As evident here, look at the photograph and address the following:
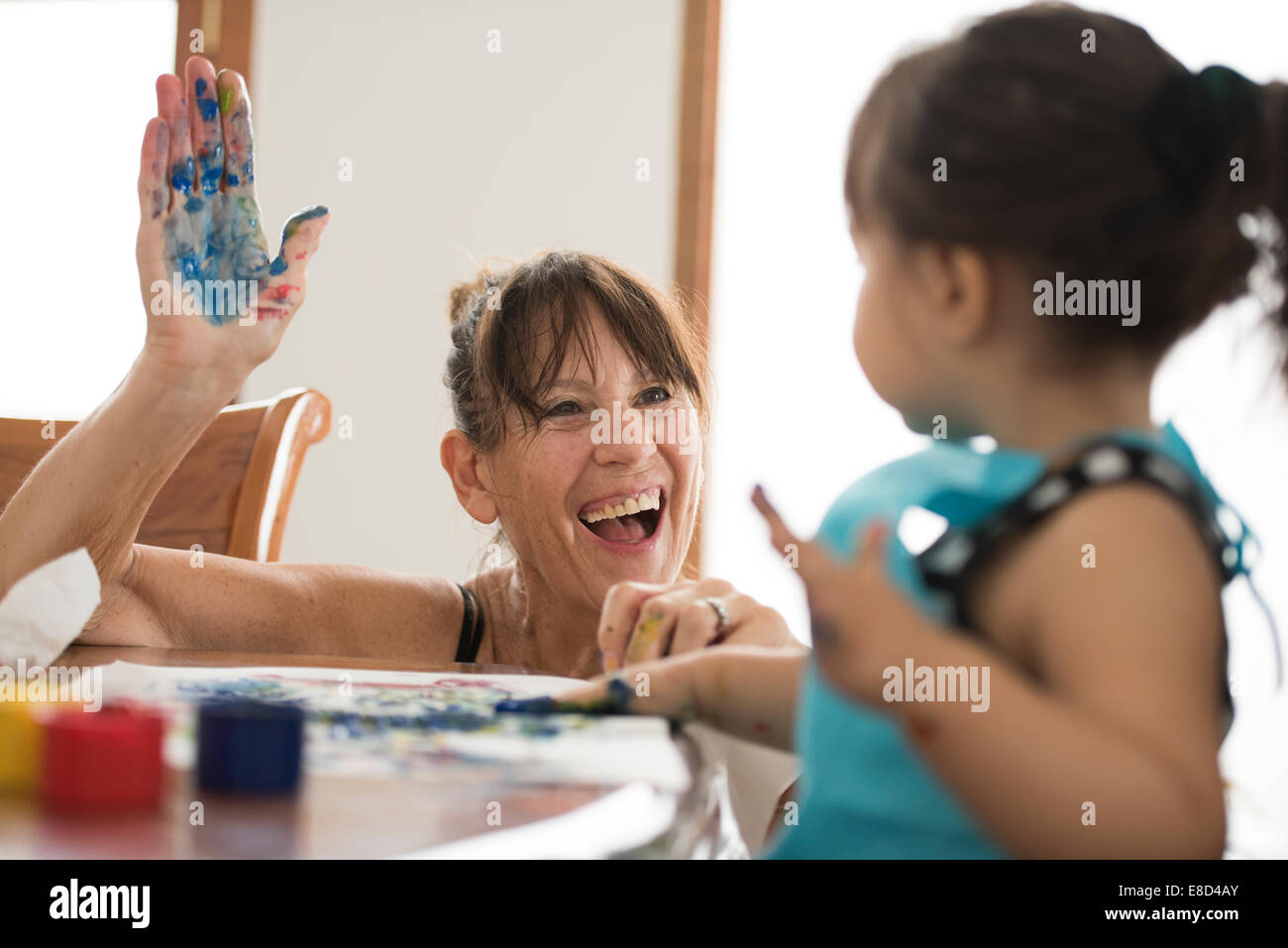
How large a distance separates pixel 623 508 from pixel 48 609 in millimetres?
769

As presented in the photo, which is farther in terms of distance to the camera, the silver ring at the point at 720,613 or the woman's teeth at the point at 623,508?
the woman's teeth at the point at 623,508

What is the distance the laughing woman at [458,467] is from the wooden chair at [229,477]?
25 cm

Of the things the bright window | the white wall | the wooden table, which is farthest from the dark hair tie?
the bright window

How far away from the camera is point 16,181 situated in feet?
11.2

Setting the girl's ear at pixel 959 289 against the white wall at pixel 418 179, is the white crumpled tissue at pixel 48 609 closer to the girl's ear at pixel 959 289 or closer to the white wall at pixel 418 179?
the girl's ear at pixel 959 289

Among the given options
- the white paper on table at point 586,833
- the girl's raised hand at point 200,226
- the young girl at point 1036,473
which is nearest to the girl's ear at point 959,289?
the young girl at point 1036,473

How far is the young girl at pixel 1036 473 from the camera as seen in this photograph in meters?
0.46

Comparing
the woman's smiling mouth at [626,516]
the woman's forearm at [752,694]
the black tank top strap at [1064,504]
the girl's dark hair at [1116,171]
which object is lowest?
the woman's forearm at [752,694]

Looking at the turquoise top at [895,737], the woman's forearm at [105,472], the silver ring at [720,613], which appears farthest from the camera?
the woman's forearm at [105,472]

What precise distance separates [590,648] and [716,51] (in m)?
2.36

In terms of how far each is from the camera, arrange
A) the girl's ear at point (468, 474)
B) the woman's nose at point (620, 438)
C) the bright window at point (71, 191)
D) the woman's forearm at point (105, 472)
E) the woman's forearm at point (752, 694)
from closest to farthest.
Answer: the woman's forearm at point (752, 694)
the woman's forearm at point (105, 472)
the woman's nose at point (620, 438)
the girl's ear at point (468, 474)
the bright window at point (71, 191)

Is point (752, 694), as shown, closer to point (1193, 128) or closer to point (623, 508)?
point (1193, 128)

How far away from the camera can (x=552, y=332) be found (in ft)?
4.84
